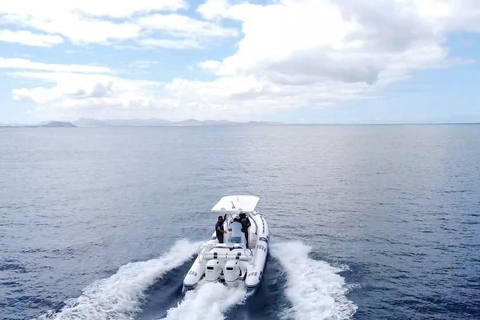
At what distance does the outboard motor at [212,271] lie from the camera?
23625 millimetres

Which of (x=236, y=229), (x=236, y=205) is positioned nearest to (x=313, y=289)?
(x=236, y=229)

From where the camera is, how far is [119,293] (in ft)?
76.3

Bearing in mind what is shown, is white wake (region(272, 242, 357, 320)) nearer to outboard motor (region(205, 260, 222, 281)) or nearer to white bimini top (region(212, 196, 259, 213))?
white bimini top (region(212, 196, 259, 213))

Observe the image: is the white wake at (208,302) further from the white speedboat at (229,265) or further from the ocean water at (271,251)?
the white speedboat at (229,265)

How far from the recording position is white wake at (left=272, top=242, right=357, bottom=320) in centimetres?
2172

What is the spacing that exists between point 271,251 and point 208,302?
36.6 feet

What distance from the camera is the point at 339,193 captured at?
52312 mm

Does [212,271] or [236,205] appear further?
[236,205]

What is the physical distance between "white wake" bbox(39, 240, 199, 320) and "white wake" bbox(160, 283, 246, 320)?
2.58 m

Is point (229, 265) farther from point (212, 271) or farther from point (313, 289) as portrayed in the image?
point (313, 289)

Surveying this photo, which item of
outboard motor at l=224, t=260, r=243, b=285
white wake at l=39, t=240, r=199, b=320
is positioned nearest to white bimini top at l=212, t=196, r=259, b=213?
white wake at l=39, t=240, r=199, b=320

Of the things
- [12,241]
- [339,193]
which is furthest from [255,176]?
[12,241]

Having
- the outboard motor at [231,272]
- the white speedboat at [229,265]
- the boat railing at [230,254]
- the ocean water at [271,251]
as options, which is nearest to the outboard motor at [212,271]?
the white speedboat at [229,265]

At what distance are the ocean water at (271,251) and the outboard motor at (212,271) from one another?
1156mm
